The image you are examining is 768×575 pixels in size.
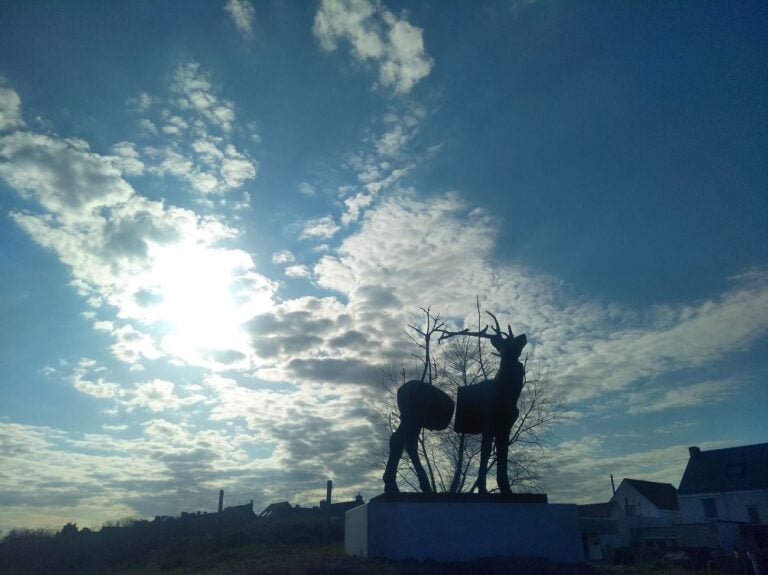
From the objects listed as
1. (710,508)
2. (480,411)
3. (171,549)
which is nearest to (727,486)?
(710,508)

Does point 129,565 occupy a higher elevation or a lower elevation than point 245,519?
lower

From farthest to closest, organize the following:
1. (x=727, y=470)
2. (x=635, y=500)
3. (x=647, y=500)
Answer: (x=635, y=500) → (x=647, y=500) → (x=727, y=470)

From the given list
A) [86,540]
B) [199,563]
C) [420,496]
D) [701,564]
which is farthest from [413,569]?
[86,540]

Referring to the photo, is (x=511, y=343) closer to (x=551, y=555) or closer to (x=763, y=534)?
(x=551, y=555)

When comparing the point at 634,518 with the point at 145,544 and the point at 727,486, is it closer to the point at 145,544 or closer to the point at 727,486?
the point at 727,486

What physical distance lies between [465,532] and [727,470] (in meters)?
43.8

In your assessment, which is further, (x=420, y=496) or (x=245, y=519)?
(x=245, y=519)

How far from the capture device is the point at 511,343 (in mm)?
11688

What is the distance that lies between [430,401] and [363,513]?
2924 millimetres

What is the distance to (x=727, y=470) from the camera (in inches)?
1702

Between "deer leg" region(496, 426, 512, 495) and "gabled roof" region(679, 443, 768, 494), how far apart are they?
40.2 m

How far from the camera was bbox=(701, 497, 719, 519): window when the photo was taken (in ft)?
138

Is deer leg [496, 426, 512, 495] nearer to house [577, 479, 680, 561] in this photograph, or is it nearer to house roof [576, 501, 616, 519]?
house [577, 479, 680, 561]

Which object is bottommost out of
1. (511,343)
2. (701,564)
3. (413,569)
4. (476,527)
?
(701,564)
